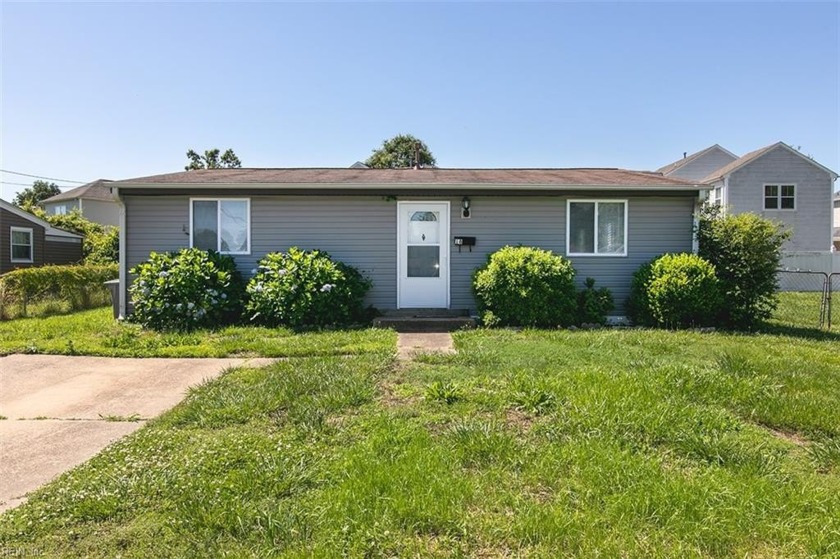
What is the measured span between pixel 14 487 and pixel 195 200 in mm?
7531

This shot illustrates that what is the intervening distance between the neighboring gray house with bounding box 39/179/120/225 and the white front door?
2810cm

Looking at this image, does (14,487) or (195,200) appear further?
(195,200)

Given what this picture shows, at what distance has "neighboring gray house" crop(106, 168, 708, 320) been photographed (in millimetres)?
9445

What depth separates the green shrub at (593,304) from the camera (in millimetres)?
8922

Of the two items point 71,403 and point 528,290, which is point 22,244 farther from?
point 528,290

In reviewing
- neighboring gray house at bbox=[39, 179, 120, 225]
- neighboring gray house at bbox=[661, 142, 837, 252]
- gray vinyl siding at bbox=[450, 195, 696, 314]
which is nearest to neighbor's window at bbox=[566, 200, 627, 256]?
gray vinyl siding at bbox=[450, 195, 696, 314]

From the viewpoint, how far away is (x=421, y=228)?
377 inches

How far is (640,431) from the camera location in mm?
3459

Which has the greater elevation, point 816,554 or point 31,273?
point 31,273

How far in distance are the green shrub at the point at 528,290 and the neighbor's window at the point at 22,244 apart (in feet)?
63.1

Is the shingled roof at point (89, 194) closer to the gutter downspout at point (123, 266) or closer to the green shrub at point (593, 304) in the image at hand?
the gutter downspout at point (123, 266)

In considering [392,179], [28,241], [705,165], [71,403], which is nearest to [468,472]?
[71,403]

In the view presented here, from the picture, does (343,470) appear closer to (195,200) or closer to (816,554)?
(816,554)

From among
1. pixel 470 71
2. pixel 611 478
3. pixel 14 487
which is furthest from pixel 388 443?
pixel 470 71
